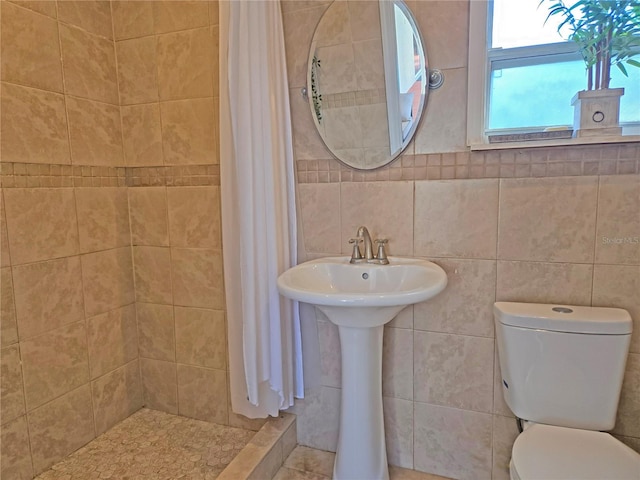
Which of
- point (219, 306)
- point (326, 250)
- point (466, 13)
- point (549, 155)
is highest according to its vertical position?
point (466, 13)

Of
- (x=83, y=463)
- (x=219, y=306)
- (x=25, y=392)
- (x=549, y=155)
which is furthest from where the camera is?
(x=219, y=306)

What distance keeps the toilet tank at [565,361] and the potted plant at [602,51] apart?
23.2 inches

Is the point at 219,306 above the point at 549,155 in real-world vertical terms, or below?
below

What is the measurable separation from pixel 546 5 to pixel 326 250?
1141 mm

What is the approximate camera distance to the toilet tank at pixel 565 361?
126 centimetres

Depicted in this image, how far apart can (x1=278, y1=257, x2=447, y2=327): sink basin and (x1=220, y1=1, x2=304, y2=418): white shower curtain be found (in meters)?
0.16

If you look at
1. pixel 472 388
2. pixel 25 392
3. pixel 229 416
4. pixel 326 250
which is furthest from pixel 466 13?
pixel 25 392

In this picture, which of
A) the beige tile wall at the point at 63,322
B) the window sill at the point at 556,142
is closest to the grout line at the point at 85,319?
the beige tile wall at the point at 63,322

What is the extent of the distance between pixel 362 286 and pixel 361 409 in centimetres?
43

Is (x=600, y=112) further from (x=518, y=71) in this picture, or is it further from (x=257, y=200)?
(x=257, y=200)

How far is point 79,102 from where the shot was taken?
5.67 ft

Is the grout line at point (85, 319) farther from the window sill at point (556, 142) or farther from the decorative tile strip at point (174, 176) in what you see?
the window sill at point (556, 142)

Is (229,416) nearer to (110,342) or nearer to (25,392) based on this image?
(110,342)

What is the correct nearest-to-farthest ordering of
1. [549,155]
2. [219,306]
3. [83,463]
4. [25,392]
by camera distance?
1. [549,155]
2. [25,392]
3. [83,463]
4. [219,306]
